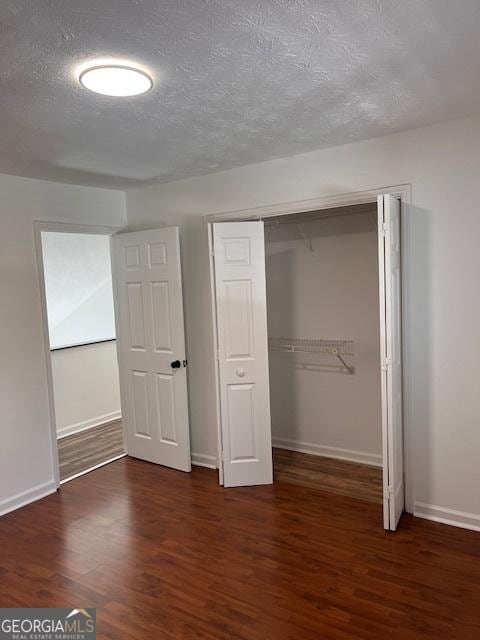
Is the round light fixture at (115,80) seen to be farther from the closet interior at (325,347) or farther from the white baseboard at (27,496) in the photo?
the white baseboard at (27,496)

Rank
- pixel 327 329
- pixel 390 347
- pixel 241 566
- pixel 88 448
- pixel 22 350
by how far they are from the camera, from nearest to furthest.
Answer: pixel 241 566 < pixel 390 347 < pixel 22 350 < pixel 327 329 < pixel 88 448

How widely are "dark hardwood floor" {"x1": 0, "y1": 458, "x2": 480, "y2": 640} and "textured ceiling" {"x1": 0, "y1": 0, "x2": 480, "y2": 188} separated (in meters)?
2.51

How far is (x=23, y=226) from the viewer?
357cm

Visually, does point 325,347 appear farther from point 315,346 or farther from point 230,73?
point 230,73

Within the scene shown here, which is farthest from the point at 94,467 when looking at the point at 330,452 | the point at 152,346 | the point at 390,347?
the point at 390,347

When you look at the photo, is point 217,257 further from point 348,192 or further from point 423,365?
point 423,365

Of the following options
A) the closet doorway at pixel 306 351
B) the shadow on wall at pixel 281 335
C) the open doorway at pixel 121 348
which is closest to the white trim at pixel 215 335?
the closet doorway at pixel 306 351

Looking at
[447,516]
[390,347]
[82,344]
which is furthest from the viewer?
[82,344]

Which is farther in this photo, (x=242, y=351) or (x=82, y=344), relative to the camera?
(x=82, y=344)

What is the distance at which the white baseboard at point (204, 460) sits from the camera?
413 centimetres

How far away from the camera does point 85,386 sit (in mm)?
5414

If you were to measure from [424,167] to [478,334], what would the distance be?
110 cm

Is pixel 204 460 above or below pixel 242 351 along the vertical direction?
below

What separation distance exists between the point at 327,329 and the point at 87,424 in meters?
3.09
